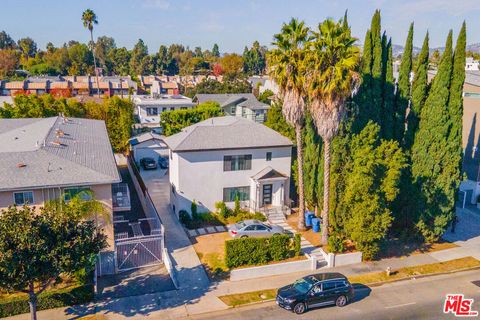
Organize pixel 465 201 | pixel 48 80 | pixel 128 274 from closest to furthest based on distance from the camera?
1. pixel 128 274
2. pixel 465 201
3. pixel 48 80

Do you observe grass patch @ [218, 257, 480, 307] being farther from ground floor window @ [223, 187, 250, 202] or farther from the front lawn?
ground floor window @ [223, 187, 250, 202]

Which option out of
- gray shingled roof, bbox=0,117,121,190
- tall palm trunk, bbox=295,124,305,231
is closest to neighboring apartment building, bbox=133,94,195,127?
gray shingled roof, bbox=0,117,121,190

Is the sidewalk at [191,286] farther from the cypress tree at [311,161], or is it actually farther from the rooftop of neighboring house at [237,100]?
the rooftop of neighboring house at [237,100]

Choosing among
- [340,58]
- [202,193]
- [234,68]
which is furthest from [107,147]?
[234,68]

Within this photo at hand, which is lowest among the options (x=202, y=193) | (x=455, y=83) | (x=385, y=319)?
(x=385, y=319)

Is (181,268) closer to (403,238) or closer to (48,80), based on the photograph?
(403,238)
